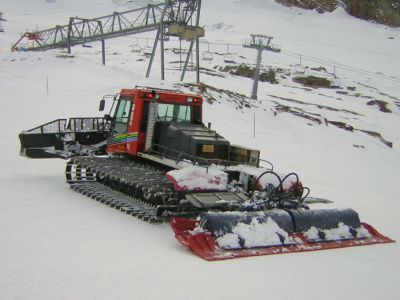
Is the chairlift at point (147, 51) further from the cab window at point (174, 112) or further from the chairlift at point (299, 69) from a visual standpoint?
the cab window at point (174, 112)

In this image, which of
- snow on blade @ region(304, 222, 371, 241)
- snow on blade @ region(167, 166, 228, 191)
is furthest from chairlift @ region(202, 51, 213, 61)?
snow on blade @ region(304, 222, 371, 241)

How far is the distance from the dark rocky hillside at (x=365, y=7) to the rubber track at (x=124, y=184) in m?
85.7

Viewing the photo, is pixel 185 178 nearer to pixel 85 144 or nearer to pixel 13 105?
pixel 85 144

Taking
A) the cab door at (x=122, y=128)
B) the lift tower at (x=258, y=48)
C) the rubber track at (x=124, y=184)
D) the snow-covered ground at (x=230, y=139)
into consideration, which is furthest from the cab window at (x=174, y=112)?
the lift tower at (x=258, y=48)

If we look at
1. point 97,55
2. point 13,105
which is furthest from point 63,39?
point 13,105

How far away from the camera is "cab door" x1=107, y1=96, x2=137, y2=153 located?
1208 cm

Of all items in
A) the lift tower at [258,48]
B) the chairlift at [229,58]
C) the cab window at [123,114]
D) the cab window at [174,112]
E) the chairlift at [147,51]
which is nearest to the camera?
the cab window at [174,112]

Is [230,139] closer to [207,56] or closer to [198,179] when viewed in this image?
[198,179]

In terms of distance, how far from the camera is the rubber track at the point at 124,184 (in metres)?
9.61

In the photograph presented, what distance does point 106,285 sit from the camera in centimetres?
621

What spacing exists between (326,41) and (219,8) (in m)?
24.8

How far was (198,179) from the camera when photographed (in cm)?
932

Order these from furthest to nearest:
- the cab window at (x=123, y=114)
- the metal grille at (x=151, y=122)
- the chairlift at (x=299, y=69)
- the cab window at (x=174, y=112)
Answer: the chairlift at (x=299, y=69) < the cab window at (x=123, y=114) < the cab window at (x=174, y=112) < the metal grille at (x=151, y=122)

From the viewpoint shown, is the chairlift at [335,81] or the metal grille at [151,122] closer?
the metal grille at [151,122]
